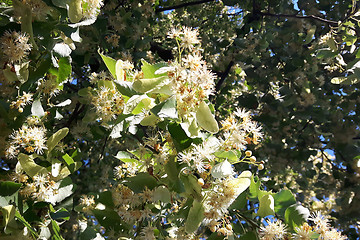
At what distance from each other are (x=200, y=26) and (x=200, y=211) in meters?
3.82

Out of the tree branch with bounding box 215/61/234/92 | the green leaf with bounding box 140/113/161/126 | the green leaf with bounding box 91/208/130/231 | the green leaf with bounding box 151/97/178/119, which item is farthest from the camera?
A: the tree branch with bounding box 215/61/234/92

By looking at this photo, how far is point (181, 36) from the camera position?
4.86 feet

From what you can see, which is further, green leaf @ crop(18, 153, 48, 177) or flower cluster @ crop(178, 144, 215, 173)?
green leaf @ crop(18, 153, 48, 177)

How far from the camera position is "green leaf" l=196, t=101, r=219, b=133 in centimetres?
122

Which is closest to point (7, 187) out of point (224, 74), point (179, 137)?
point (179, 137)

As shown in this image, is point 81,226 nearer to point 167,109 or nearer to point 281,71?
point 167,109

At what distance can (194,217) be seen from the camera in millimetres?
1216

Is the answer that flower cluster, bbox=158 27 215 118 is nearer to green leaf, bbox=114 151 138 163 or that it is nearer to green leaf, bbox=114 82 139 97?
green leaf, bbox=114 82 139 97

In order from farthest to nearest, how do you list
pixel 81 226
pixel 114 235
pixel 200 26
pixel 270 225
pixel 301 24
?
pixel 200 26
pixel 301 24
pixel 81 226
pixel 114 235
pixel 270 225

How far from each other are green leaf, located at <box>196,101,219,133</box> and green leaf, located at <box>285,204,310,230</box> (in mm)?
424

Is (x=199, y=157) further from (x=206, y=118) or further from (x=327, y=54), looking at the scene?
(x=327, y=54)

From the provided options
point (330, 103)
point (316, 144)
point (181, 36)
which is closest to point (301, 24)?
point (330, 103)

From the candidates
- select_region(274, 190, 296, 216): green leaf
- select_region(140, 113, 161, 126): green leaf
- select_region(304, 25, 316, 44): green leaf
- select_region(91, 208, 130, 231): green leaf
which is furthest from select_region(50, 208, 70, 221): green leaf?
select_region(304, 25, 316, 44): green leaf

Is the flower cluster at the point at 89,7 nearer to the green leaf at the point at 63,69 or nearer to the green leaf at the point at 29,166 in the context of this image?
the green leaf at the point at 63,69
